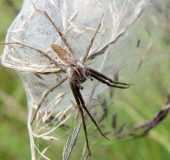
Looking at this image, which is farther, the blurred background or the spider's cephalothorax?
the blurred background

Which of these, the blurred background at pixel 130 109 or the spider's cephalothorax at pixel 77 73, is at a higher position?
the spider's cephalothorax at pixel 77 73

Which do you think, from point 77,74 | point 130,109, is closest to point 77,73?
point 77,74

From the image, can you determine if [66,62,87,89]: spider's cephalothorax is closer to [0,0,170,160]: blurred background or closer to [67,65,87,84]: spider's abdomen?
[67,65,87,84]: spider's abdomen

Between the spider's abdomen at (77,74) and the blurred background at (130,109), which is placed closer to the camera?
the spider's abdomen at (77,74)

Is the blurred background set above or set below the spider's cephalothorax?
below

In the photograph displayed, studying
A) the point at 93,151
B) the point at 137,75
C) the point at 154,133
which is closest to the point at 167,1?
the point at 137,75

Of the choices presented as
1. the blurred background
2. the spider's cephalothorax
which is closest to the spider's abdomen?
the spider's cephalothorax

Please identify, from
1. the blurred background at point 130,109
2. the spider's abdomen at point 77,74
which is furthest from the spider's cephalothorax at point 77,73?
the blurred background at point 130,109

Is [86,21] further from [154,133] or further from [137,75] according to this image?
[154,133]

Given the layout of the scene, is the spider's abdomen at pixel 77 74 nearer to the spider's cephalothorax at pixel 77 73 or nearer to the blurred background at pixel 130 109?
the spider's cephalothorax at pixel 77 73
